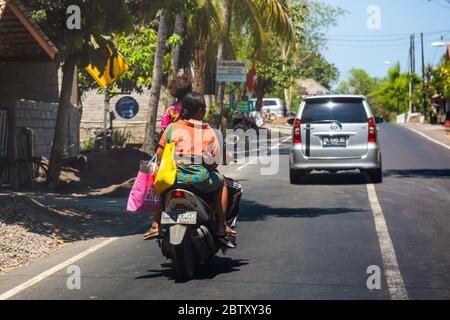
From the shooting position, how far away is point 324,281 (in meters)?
8.21

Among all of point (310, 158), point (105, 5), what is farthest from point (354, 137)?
point (105, 5)

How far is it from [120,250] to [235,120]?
2987 cm

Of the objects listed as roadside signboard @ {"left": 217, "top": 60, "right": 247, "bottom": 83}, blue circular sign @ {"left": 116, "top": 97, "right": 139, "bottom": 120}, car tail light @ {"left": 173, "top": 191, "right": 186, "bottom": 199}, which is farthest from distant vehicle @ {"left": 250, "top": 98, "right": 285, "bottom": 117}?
car tail light @ {"left": 173, "top": 191, "right": 186, "bottom": 199}

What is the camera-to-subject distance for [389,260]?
367 inches

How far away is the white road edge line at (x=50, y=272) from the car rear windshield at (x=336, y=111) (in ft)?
26.1

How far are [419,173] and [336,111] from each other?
14.2 feet

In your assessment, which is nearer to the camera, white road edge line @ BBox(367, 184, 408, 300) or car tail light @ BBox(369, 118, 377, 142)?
white road edge line @ BBox(367, 184, 408, 300)

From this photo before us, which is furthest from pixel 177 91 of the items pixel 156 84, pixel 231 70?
pixel 231 70

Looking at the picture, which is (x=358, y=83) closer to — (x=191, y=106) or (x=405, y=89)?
(x=405, y=89)

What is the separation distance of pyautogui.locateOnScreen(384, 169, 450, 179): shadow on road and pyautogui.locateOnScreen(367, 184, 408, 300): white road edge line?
6.58 meters

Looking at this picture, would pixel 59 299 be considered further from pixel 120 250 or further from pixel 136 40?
pixel 136 40

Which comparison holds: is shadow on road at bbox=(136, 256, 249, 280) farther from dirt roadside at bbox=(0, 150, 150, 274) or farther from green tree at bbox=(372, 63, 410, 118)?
green tree at bbox=(372, 63, 410, 118)

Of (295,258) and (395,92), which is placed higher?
(395,92)

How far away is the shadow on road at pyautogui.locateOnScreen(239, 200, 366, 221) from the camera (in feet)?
43.5
